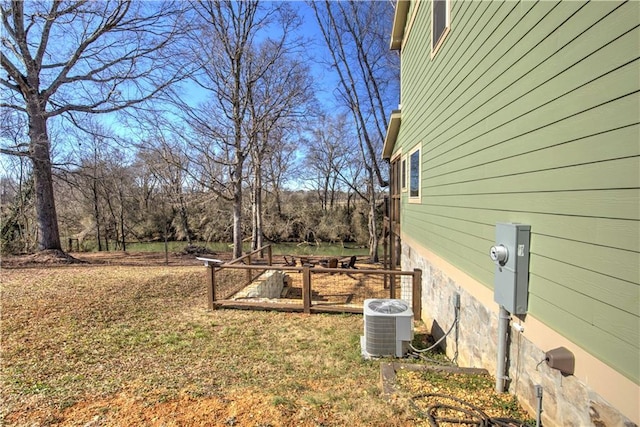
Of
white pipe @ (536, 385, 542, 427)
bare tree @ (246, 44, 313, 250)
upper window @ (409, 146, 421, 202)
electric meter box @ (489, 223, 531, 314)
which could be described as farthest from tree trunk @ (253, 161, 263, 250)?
white pipe @ (536, 385, 542, 427)

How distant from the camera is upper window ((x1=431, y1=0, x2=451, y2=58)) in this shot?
13.6ft

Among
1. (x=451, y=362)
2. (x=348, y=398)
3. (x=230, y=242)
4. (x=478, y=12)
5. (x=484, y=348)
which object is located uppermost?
(x=478, y=12)

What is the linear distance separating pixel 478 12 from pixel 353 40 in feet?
47.5

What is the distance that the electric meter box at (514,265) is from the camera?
7.48 feet

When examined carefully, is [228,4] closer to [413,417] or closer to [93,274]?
[93,274]

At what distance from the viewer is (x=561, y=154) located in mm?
1920

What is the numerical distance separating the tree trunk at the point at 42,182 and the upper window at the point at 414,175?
9946mm

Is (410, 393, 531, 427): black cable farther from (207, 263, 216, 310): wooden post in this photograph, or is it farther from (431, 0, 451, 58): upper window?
(207, 263, 216, 310): wooden post

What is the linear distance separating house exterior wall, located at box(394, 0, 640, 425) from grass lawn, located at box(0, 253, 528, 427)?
40.8 inches

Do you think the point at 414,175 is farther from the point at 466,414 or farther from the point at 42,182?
the point at 42,182

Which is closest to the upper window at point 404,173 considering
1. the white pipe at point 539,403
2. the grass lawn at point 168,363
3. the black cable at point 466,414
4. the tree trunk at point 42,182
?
the grass lawn at point 168,363

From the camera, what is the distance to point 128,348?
394cm

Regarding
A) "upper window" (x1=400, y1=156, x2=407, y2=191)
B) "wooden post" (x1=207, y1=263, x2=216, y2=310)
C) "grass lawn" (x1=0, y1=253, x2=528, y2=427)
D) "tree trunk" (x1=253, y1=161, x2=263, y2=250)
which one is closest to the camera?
"grass lawn" (x1=0, y1=253, x2=528, y2=427)

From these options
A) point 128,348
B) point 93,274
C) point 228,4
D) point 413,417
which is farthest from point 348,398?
point 228,4
